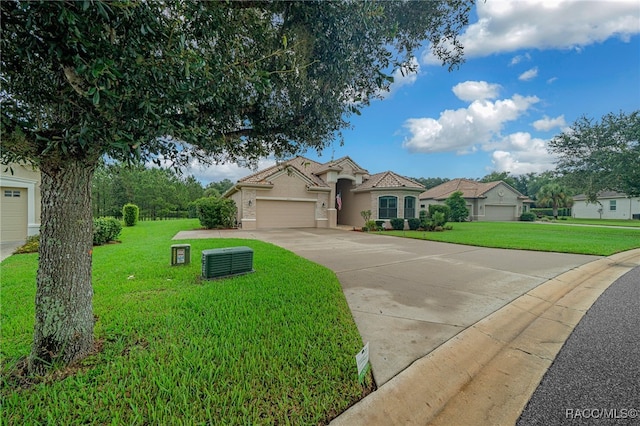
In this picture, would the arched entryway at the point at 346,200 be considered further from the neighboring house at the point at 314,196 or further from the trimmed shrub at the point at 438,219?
the trimmed shrub at the point at 438,219

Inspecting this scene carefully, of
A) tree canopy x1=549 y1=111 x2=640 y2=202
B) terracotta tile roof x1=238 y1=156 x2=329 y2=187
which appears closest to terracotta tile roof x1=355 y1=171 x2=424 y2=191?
terracotta tile roof x1=238 y1=156 x2=329 y2=187

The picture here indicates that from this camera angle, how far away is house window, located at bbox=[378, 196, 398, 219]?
18797 mm

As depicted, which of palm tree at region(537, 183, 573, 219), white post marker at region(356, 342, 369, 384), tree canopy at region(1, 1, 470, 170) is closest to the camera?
tree canopy at region(1, 1, 470, 170)

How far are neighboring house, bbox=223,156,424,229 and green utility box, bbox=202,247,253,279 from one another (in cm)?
1148

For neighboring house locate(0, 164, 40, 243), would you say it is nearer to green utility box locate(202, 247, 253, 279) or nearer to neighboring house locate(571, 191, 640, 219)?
green utility box locate(202, 247, 253, 279)

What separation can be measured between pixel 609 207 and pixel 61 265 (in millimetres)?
57727

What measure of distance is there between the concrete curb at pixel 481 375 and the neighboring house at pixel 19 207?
14933 mm

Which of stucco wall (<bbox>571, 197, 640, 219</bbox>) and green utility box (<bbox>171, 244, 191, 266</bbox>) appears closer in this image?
green utility box (<bbox>171, 244, 191, 266</bbox>)

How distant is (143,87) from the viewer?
1.99 metres

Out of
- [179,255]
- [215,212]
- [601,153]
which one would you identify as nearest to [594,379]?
[179,255]

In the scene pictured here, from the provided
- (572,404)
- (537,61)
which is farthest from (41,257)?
(537,61)

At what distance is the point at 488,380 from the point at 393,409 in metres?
1.16

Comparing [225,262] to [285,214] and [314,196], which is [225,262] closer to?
[285,214]

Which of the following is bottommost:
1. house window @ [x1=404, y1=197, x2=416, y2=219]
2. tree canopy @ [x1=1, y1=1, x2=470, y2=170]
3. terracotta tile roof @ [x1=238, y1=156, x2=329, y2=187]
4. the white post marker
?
the white post marker
